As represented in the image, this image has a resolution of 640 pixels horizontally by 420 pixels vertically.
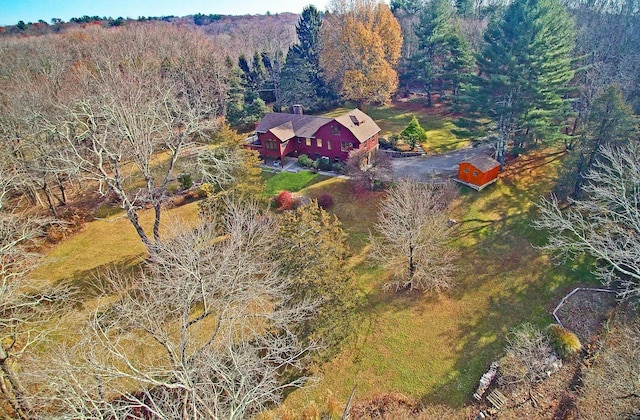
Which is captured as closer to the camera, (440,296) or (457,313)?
(457,313)

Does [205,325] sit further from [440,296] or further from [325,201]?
[325,201]

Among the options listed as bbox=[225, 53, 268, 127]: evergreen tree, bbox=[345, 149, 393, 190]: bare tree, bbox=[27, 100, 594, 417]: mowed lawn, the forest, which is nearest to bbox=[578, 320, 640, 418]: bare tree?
the forest

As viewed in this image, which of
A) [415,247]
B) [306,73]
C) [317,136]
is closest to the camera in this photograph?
[415,247]

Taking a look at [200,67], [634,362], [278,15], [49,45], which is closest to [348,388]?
[634,362]

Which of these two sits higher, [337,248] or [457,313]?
[337,248]

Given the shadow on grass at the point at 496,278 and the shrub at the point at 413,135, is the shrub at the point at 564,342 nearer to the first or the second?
the shadow on grass at the point at 496,278

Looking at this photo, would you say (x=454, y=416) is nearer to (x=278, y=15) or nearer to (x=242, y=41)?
(x=242, y=41)

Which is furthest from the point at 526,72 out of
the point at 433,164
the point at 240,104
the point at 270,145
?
the point at 240,104
